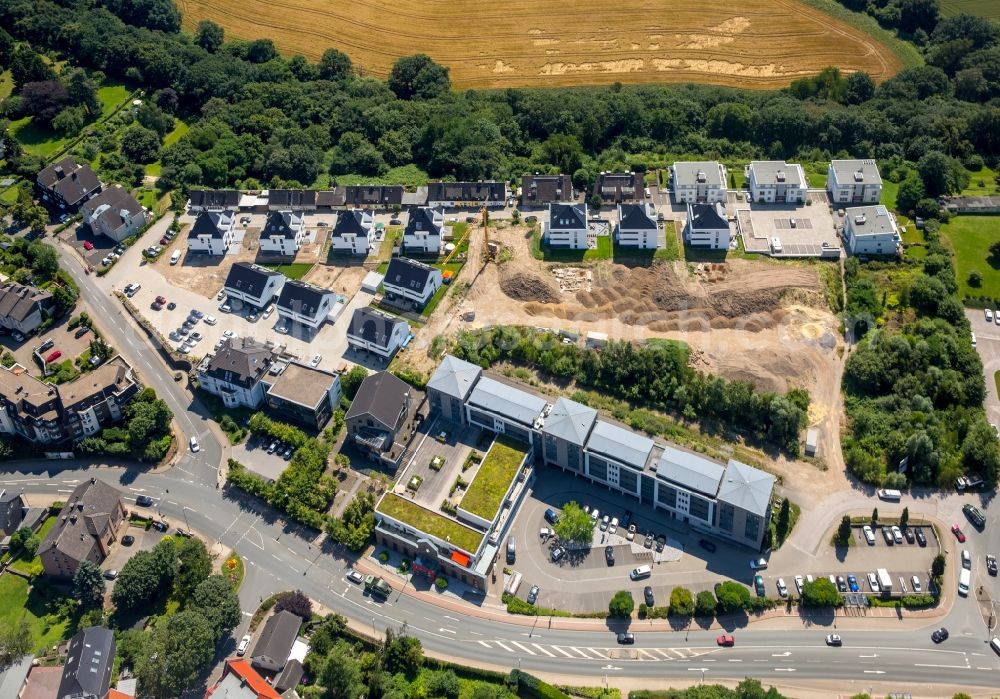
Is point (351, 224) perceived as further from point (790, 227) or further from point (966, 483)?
point (966, 483)

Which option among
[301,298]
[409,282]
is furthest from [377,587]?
[409,282]

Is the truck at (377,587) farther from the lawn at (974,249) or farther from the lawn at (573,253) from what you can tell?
the lawn at (974,249)

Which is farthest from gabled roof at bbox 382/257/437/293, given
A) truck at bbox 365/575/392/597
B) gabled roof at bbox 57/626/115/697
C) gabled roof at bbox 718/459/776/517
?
gabled roof at bbox 57/626/115/697

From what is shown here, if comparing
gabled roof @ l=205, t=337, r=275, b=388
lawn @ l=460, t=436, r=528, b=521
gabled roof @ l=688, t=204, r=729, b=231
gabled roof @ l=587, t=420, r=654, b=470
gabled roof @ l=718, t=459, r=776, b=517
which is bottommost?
lawn @ l=460, t=436, r=528, b=521

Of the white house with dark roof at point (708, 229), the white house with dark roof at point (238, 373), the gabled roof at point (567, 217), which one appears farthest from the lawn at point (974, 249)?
the white house with dark roof at point (238, 373)

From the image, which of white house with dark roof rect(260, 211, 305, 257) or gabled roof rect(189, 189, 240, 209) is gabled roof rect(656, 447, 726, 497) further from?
gabled roof rect(189, 189, 240, 209)

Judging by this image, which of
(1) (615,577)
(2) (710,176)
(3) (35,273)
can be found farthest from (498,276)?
(3) (35,273)

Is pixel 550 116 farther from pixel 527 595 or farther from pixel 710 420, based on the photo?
pixel 527 595
